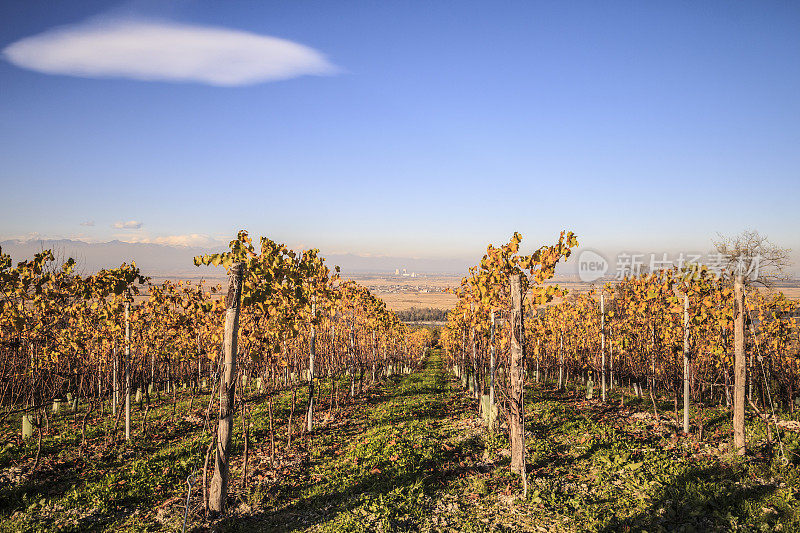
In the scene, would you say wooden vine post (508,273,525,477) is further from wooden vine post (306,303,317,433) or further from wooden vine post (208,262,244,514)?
wooden vine post (306,303,317,433)

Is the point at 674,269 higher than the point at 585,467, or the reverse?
the point at 674,269

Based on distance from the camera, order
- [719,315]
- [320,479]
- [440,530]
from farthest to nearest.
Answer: [719,315] → [320,479] → [440,530]

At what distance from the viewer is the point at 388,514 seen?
23.6 ft

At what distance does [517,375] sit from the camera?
8.68m

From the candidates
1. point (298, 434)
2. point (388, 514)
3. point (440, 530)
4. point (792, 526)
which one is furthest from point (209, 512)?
point (792, 526)

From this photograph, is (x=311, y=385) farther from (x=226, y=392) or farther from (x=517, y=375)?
(x=517, y=375)

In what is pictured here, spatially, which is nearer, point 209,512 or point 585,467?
point 209,512

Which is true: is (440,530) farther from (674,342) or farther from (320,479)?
(674,342)

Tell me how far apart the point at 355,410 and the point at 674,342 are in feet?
37.5

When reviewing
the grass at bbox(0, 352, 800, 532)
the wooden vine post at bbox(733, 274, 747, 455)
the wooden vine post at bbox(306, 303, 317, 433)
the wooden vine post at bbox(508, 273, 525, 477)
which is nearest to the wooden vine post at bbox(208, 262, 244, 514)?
the grass at bbox(0, 352, 800, 532)


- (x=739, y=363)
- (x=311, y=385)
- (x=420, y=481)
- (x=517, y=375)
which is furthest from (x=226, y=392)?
(x=739, y=363)

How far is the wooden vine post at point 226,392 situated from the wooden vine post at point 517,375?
531 centimetres

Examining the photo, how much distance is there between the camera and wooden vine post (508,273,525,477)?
8.38 meters

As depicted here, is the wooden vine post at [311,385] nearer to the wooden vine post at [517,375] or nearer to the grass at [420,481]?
the grass at [420,481]
